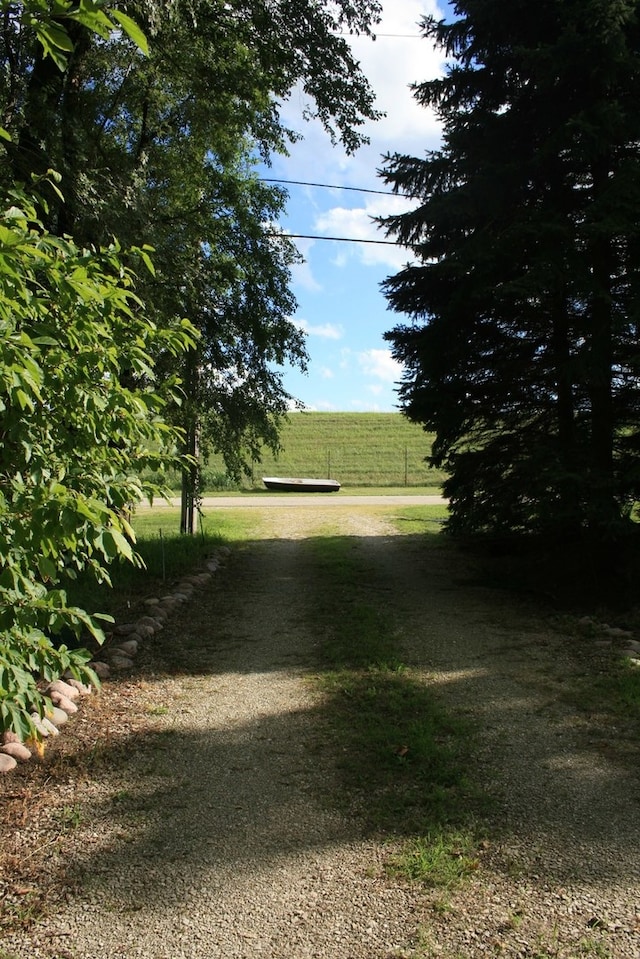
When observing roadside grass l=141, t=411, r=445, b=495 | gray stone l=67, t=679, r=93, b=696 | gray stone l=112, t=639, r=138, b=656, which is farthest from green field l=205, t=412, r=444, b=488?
gray stone l=67, t=679, r=93, b=696

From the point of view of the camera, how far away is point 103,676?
5.00m

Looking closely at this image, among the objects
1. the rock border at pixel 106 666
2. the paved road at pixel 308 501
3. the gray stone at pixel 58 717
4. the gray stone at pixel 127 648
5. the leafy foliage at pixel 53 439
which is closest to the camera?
the leafy foliage at pixel 53 439

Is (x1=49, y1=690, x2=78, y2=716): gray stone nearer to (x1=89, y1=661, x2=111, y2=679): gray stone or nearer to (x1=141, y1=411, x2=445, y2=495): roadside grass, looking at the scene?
(x1=89, y1=661, x2=111, y2=679): gray stone

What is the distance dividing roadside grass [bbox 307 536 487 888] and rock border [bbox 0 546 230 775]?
4.84ft

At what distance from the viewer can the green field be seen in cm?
3092

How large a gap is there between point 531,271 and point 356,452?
88.9ft

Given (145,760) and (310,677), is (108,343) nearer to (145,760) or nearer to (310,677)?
(145,760)

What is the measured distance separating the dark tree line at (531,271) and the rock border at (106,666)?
3473 mm

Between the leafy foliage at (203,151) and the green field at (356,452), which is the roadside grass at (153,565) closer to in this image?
the leafy foliage at (203,151)

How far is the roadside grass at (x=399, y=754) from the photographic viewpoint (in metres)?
2.83

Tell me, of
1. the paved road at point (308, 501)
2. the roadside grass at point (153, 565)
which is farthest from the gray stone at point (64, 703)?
the paved road at point (308, 501)

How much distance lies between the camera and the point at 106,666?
511cm

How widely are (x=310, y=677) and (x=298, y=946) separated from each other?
2.72 meters

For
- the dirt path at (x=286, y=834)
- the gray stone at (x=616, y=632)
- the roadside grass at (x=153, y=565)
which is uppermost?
the roadside grass at (x=153, y=565)
